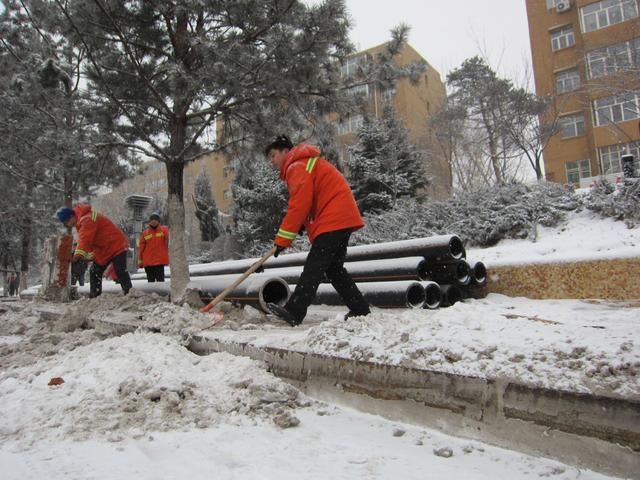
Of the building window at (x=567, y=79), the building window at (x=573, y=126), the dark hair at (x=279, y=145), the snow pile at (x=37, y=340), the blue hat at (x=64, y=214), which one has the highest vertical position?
the building window at (x=567, y=79)

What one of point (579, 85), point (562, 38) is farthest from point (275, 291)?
point (562, 38)

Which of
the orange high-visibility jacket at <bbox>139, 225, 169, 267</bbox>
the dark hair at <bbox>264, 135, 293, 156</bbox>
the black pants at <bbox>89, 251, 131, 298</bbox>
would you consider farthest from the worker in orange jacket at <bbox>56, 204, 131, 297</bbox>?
the dark hair at <bbox>264, 135, 293, 156</bbox>

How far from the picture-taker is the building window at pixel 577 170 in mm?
23192

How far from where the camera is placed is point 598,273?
16.6 feet

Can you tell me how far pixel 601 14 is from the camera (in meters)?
22.3

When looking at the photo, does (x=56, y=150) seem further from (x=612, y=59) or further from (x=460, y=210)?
(x=612, y=59)

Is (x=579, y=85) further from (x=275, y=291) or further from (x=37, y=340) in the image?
(x=37, y=340)

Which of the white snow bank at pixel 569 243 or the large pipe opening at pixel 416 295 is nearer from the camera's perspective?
the large pipe opening at pixel 416 295

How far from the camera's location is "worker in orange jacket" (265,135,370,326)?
11.7 feet

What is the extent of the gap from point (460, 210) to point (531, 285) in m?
4.00

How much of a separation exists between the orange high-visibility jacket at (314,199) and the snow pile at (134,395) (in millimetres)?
1159

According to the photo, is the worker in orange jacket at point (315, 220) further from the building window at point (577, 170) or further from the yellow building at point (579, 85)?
the building window at point (577, 170)

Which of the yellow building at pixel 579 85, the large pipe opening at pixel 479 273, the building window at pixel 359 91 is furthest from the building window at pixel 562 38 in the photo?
the large pipe opening at pixel 479 273

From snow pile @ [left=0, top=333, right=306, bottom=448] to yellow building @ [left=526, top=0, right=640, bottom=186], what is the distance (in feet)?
59.9
